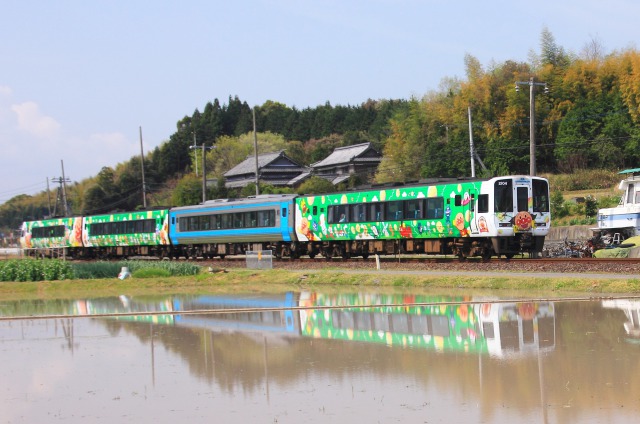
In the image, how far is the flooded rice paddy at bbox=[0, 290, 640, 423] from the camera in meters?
8.96

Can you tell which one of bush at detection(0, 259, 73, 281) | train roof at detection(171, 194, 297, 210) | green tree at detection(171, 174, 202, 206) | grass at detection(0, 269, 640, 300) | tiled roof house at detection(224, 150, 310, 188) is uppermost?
tiled roof house at detection(224, 150, 310, 188)

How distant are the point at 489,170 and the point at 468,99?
5882mm

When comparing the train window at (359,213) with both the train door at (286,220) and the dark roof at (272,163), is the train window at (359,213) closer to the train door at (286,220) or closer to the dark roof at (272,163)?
the train door at (286,220)

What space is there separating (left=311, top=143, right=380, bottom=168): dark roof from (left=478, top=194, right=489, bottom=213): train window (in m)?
50.8

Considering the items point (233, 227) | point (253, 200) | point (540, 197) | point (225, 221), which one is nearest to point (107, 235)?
point (225, 221)

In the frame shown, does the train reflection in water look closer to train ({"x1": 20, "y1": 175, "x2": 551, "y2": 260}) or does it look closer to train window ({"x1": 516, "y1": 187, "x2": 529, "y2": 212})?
train ({"x1": 20, "y1": 175, "x2": 551, "y2": 260})

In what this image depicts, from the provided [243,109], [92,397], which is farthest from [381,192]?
[243,109]

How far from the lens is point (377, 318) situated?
652 inches

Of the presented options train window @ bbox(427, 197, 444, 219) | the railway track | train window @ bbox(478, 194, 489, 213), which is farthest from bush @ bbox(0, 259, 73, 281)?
train window @ bbox(478, 194, 489, 213)

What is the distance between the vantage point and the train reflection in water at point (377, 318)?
1312cm

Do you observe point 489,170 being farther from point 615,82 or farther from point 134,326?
point 134,326

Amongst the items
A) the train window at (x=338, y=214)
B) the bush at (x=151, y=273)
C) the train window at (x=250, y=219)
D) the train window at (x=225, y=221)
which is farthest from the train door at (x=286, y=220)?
the bush at (x=151, y=273)

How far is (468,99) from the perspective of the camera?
203 ft

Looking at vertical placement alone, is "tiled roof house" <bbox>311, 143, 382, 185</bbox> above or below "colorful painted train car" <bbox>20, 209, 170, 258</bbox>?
above
